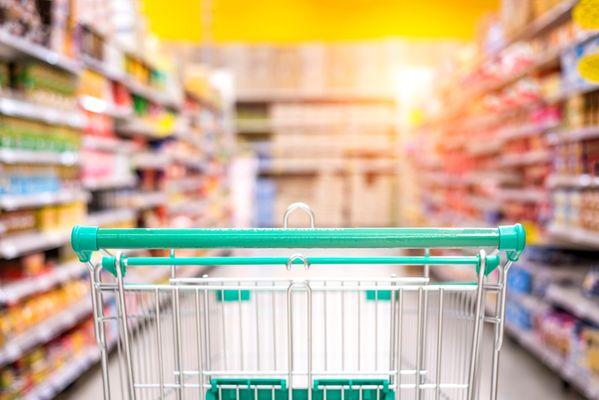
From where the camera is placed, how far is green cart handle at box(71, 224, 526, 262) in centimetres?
107

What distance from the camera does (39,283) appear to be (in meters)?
2.97

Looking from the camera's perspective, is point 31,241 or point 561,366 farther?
point 561,366

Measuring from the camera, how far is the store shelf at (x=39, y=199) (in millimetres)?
2693

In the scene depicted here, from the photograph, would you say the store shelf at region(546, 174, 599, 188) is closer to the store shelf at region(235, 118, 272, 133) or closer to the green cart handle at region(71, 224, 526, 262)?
the green cart handle at region(71, 224, 526, 262)

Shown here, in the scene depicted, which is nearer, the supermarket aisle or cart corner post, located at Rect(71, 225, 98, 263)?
cart corner post, located at Rect(71, 225, 98, 263)

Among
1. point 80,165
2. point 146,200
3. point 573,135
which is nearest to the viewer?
point 573,135

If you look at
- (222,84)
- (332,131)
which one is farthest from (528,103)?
(332,131)

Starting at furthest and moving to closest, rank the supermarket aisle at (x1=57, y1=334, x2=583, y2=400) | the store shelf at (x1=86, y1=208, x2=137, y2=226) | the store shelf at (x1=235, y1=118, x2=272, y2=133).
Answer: the store shelf at (x1=235, y1=118, x2=272, y2=133) < the store shelf at (x1=86, y1=208, x2=137, y2=226) < the supermarket aisle at (x1=57, y1=334, x2=583, y2=400)

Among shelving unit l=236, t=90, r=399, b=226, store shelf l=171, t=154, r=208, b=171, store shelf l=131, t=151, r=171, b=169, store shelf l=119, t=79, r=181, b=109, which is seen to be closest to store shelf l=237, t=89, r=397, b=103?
shelving unit l=236, t=90, r=399, b=226

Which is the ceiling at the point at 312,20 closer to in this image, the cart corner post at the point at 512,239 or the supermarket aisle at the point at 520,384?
the supermarket aisle at the point at 520,384

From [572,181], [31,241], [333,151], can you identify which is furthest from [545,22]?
[333,151]

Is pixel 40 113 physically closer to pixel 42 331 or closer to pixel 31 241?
pixel 31 241

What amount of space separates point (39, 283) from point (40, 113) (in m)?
0.85

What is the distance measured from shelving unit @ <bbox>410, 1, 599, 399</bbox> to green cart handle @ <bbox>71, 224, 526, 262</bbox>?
206 centimetres
